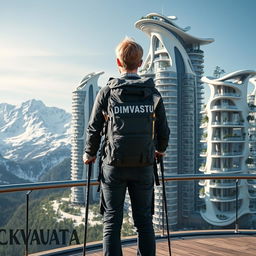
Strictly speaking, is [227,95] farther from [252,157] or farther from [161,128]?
[161,128]

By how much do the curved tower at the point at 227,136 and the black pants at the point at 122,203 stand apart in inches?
1250

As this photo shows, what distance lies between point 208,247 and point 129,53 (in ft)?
8.12

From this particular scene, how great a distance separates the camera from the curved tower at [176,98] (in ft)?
139

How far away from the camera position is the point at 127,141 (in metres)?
1.70

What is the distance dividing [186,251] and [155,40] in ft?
156

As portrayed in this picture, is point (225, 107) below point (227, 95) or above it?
below

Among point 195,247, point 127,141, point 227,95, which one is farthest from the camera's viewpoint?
point 227,95

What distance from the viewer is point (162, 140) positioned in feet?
6.37

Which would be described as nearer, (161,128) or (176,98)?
(161,128)

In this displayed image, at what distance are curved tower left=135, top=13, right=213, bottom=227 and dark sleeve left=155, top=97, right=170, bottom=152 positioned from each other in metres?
38.8

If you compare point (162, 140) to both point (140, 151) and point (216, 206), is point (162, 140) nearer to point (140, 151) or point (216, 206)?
point (140, 151)

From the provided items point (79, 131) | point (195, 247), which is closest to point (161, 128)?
point (195, 247)

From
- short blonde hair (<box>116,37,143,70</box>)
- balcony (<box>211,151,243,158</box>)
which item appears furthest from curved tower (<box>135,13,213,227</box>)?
short blonde hair (<box>116,37,143,70</box>)

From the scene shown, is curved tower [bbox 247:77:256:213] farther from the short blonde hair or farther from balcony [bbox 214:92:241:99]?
the short blonde hair
